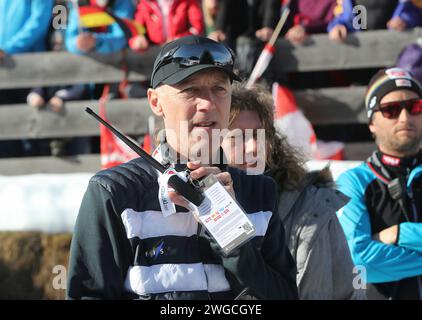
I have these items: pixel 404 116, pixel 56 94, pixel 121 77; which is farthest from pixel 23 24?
pixel 404 116

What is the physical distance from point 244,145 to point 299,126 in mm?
2784

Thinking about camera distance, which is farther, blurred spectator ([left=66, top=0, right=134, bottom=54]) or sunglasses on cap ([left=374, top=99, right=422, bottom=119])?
blurred spectator ([left=66, top=0, right=134, bottom=54])

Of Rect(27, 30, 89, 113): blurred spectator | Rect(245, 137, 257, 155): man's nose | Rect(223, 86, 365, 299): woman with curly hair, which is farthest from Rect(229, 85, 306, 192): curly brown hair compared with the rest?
Rect(27, 30, 89, 113): blurred spectator

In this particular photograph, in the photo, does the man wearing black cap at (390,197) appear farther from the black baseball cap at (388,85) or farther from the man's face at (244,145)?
the man's face at (244,145)

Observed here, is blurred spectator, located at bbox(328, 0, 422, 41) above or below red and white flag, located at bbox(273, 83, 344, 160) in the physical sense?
above

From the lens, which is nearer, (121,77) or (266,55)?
(266,55)

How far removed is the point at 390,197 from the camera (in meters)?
4.01

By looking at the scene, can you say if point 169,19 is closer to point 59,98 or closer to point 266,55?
point 266,55

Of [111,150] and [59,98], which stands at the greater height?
[59,98]

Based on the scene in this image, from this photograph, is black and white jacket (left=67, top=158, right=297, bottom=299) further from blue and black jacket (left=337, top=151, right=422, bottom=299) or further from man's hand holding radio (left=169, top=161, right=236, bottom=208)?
blue and black jacket (left=337, top=151, right=422, bottom=299)

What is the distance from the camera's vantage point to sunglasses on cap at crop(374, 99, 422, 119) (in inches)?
166

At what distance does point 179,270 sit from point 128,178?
303 millimetres

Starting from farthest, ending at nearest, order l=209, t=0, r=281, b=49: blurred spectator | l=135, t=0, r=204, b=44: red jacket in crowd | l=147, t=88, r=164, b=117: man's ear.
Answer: l=135, t=0, r=204, b=44: red jacket in crowd → l=209, t=0, r=281, b=49: blurred spectator → l=147, t=88, r=164, b=117: man's ear

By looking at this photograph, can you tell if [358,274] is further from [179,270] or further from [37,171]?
[37,171]
